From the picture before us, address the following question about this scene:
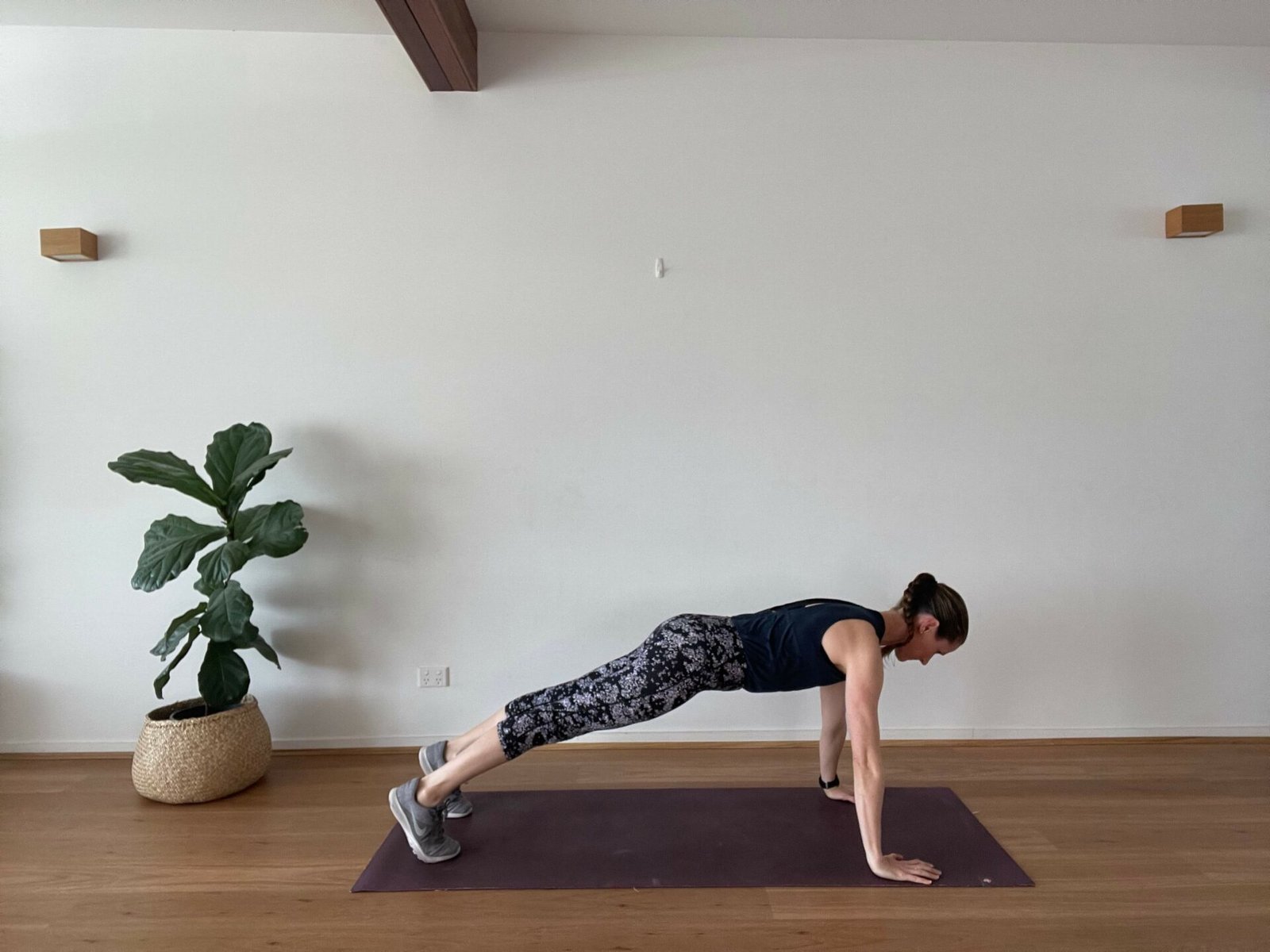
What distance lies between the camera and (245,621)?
267cm

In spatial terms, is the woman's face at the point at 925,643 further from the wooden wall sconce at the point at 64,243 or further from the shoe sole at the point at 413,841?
the wooden wall sconce at the point at 64,243

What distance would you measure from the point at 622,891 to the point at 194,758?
1.51 metres

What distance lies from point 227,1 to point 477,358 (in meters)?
1.52

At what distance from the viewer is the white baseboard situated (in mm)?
3111

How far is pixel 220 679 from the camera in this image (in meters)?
2.79

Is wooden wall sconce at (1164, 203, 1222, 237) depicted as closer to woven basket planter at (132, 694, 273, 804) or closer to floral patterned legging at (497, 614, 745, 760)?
floral patterned legging at (497, 614, 745, 760)

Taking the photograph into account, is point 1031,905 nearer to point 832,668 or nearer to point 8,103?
point 832,668

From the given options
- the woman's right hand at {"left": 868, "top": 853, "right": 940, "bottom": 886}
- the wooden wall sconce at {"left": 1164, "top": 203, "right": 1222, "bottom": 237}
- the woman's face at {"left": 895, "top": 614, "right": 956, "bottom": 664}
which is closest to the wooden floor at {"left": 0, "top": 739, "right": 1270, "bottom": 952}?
the woman's right hand at {"left": 868, "top": 853, "right": 940, "bottom": 886}

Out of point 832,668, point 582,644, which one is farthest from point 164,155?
point 832,668

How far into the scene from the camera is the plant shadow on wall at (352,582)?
3.13m

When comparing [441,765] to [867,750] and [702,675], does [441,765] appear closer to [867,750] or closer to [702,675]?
[702,675]

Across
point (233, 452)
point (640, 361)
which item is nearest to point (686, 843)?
point (640, 361)

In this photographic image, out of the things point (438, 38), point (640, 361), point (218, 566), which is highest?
point (438, 38)

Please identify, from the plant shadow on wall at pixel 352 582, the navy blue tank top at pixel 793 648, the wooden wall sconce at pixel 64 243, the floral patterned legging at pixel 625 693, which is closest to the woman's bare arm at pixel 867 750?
the navy blue tank top at pixel 793 648
